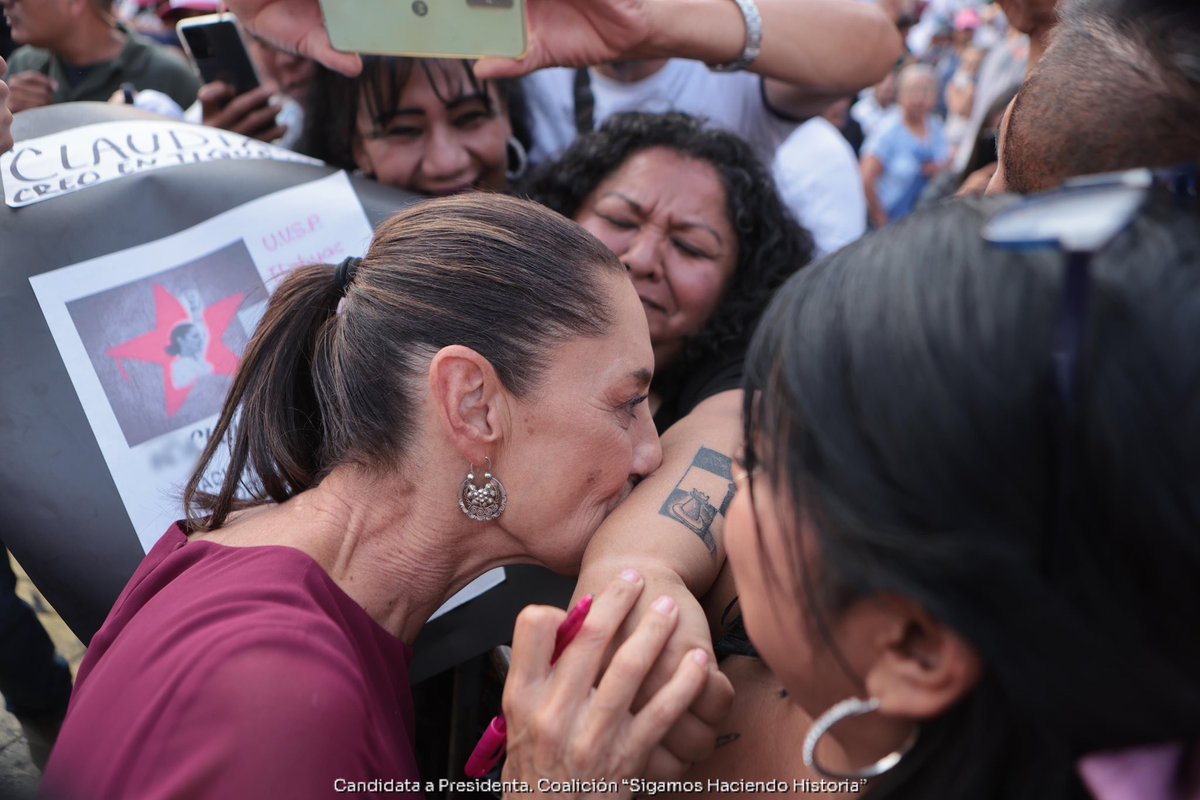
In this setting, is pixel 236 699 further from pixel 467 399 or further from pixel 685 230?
pixel 685 230

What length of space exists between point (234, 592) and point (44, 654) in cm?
161

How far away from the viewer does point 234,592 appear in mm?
1398

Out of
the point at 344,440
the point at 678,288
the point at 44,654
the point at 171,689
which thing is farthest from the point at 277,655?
the point at 44,654

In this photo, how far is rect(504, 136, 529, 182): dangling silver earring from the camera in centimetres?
305

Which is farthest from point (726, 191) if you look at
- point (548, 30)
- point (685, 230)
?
point (548, 30)

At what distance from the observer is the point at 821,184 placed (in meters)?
4.11

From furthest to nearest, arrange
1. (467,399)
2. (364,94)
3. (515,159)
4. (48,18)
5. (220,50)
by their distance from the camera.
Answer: (48,18), (515,159), (220,50), (364,94), (467,399)

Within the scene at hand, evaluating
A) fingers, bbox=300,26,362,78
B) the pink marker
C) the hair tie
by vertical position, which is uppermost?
fingers, bbox=300,26,362,78

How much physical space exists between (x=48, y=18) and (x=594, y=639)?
3.66 meters

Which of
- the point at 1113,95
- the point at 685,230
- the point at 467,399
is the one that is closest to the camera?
the point at 1113,95

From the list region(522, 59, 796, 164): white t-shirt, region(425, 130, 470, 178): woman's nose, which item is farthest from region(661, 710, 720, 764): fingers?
region(522, 59, 796, 164): white t-shirt

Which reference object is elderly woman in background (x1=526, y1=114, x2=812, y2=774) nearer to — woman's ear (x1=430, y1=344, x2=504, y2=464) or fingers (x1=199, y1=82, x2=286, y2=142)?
woman's ear (x1=430, y1=344, x2=504, y2=464)

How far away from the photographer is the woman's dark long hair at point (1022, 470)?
0.80 m

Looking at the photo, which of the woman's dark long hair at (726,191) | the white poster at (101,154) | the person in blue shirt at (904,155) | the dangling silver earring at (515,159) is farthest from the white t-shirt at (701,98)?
the person in blue shirt at (904,155)
